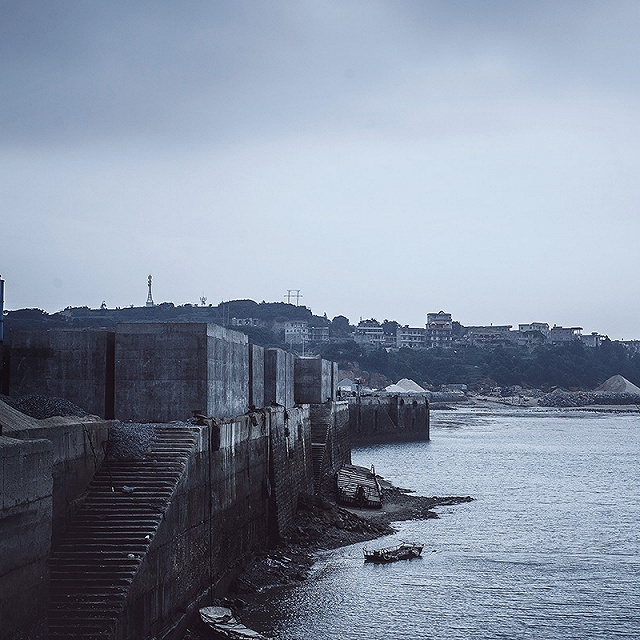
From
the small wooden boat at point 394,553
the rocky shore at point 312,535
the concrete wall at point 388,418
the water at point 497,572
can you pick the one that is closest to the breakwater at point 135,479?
the rocky shore at point 312,535

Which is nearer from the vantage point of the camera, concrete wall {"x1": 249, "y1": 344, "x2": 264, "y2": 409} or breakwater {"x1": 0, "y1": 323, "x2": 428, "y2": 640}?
breakwater {"x1": 0, "y1": 323, "x2": 428, "y2": 640}

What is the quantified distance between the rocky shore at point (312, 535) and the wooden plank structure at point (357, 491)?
0.46 meters

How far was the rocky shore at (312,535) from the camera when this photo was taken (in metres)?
25.2

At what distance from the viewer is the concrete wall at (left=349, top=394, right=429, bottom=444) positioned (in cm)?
9606

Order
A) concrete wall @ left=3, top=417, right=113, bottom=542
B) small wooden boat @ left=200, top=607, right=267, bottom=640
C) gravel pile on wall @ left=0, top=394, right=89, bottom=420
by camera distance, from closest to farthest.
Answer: concrete wall @ left=3, top=417, right=113, bottom=542, gravel pile on wall @ left=0, top=394, right=89, bottom=420, small wooden boat @ left=200, top=607, right=267, bottom=640

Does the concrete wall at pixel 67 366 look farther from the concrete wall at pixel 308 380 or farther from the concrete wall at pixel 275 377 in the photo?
the concrete wall at pixel 308 380

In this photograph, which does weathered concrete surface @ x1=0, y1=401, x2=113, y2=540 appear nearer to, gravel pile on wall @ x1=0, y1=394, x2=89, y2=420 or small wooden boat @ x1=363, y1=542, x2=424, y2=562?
gravel pile on wall @ x1=0, y1=394, x2=89, y2=420

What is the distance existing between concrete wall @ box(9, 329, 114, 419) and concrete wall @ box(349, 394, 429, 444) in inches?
2755

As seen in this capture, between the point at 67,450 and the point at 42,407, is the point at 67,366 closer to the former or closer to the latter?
the point at 42,407

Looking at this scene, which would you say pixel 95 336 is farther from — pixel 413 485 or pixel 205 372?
pixel 413 485

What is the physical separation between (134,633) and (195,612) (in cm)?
427

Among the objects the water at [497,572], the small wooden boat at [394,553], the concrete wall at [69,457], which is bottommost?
the water at [497,572]

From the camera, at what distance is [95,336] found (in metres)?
25.0

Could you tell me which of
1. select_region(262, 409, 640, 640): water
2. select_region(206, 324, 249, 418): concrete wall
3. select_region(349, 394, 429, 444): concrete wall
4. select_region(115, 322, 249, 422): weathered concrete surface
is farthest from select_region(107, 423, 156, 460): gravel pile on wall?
select_region(349, 394, 429, 444): concrete wall
